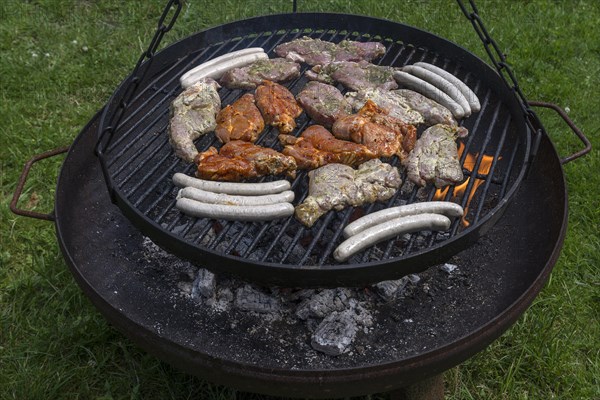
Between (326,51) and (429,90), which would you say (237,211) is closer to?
(429,90)

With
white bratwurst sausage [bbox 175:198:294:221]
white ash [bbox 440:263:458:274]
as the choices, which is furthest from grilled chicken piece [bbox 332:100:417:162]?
white bratwurst sausage [bbox 175:198:294:221]

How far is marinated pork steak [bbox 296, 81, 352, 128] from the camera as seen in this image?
3.69m

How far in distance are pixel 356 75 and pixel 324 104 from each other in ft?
1.36

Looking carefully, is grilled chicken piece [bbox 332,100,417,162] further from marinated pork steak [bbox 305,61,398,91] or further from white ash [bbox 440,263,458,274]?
white ash [bbox 440,263,458,274]

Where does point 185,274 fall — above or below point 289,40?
below

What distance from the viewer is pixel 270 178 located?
3.39 m

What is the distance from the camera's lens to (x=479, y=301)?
3248 mm

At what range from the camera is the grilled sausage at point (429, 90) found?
3674 millimetres

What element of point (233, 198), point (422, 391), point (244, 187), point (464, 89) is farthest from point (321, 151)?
point (422, 391)

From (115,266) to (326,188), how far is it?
1.27 metres

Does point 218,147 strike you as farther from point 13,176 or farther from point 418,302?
point 13,176

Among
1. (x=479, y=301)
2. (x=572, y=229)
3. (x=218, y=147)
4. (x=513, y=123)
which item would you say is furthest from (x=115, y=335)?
(x=572, y=229)

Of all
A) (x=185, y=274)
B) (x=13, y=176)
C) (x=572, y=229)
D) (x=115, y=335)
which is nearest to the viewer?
(x=185, y=274)

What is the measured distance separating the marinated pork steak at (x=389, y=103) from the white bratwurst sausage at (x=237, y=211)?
1.11 metres
